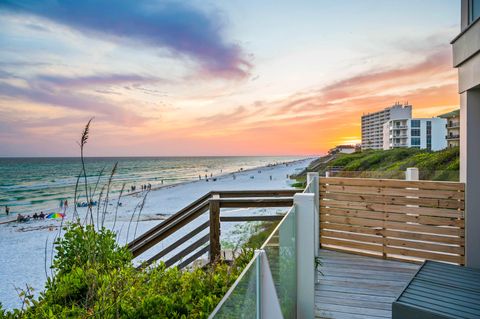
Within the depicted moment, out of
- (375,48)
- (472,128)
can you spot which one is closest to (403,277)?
(472,128)

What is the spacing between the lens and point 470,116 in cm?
357

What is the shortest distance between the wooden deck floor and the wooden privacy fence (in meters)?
0.21

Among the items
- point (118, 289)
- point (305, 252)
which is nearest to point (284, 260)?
point (305, 252)

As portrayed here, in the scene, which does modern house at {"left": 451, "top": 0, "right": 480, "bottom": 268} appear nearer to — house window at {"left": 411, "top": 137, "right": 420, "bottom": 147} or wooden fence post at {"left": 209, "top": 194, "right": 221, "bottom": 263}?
wooden fence post at {"left": 209, "top": 194, "right": 221, "bottom": 263}

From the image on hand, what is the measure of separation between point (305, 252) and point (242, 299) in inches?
66.9

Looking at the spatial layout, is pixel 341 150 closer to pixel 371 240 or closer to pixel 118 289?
pixel 371 240

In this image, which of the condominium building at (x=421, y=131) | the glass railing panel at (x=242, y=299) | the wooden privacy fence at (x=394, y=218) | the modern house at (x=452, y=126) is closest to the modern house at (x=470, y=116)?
the wooden privacy fence at (x=394, y=218)

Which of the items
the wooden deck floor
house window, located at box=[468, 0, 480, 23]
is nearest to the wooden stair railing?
the wooden deck floor

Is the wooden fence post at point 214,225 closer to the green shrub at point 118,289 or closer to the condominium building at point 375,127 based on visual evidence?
the green shrub at point 118,289

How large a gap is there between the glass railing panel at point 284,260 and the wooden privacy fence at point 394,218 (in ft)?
8.00

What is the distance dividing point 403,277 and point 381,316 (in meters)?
1.15

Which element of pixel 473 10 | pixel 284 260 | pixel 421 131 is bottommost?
pixel 284 260

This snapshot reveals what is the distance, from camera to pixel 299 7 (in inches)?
258

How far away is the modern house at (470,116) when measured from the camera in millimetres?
3451
